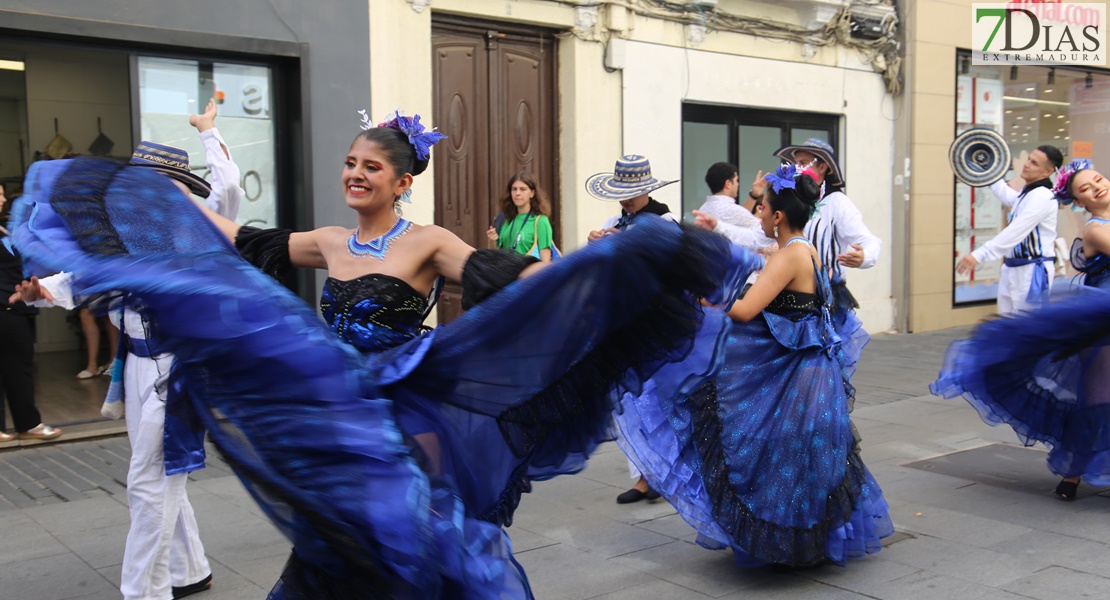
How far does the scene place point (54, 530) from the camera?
220 inches

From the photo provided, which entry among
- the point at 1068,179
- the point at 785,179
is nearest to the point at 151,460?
the point at 785,179

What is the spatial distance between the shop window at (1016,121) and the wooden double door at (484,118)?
699 centimetres

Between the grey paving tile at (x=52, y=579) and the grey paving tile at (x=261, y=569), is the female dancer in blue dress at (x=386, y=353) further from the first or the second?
the grey paving tile at (x=52, y=579)

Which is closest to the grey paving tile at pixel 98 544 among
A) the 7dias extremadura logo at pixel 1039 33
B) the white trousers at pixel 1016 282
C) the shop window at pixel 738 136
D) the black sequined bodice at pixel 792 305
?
the black sequined bodice at pixel 792 305

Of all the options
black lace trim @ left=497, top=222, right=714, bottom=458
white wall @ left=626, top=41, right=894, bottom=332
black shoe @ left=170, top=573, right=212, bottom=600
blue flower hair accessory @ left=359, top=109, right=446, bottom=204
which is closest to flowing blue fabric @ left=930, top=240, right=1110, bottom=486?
black lace trim @ left=497, top=222, right=714, bottom=458

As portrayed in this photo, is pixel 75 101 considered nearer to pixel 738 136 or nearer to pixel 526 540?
pixel 738 136

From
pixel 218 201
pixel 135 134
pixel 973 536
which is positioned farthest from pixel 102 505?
pixel 973 536

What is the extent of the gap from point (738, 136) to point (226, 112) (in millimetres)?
6411

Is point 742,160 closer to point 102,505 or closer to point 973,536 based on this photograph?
point 973,536

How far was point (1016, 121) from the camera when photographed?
15.8 m

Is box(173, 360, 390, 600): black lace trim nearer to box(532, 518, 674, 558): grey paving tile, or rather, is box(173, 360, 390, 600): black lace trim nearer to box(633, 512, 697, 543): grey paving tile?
box(532, 518, 674, 558): grey paving tile

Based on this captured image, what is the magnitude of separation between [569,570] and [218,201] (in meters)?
2.33

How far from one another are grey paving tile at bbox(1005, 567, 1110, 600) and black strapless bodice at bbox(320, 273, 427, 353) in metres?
3.01

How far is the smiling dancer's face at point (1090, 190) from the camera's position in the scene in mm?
6086
